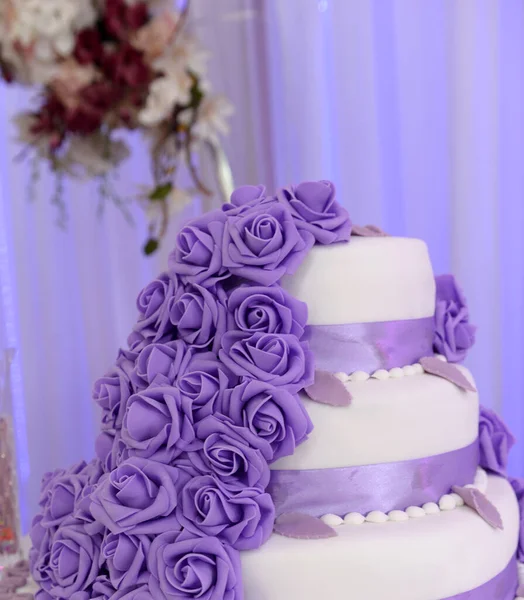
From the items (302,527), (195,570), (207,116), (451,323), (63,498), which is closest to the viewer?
(195,570)

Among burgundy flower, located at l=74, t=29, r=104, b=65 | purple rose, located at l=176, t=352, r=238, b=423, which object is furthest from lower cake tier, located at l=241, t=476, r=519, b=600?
burgundy flower, located at l=74, t=29, r=104, b=65

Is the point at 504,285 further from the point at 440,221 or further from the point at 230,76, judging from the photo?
the point at 230,76

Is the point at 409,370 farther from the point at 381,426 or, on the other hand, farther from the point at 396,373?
the point at 381,426

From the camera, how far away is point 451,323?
1.51 meters

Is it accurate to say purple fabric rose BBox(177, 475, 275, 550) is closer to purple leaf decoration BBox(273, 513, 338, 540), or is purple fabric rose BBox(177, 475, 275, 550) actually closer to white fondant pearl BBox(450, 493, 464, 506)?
purple leaf decoration BBox(273, 513, 338, 540)

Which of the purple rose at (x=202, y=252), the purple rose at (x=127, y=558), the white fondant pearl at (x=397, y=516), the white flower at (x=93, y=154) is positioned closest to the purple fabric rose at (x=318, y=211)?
the purple rose at (x=202, y=252)

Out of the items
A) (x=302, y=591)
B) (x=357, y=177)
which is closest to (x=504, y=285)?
(x=357, y=177)

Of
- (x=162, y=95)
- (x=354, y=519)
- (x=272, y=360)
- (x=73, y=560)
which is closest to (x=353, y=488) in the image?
(x=354, y=519)

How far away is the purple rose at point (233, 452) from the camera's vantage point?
44.7 inches

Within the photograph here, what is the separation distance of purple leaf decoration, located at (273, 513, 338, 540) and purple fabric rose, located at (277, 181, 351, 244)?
454 millimetres

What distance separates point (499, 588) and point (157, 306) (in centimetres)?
76

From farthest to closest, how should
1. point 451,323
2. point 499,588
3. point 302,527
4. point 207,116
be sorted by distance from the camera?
point 207,116 → point 451,323 → point 499,588 → point 302,527

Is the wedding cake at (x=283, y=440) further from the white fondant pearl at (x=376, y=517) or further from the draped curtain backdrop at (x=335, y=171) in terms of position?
the draped curtain backdrop at (x=335, y=171)

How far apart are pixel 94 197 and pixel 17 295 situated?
464mm
